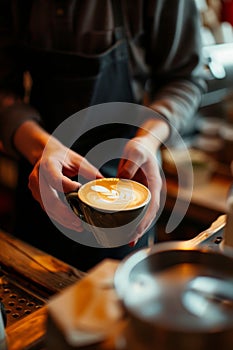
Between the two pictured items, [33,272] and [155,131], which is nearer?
[33,272]

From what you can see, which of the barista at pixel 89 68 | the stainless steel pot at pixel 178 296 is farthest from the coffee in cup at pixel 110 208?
the barista at pixel 89 68

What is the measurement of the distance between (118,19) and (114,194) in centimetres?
84

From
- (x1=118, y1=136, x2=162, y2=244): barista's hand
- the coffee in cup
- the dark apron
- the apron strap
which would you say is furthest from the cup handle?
the apron strap

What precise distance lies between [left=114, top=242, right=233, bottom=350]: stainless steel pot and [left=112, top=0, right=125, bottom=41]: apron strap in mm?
1160

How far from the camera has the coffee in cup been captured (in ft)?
3.77

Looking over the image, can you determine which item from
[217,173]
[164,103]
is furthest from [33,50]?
[217,173]

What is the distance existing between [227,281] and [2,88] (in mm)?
1345

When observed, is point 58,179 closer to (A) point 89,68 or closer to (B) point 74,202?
(B) point 74,202

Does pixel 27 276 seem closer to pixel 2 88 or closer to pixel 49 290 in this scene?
pixel 49 290

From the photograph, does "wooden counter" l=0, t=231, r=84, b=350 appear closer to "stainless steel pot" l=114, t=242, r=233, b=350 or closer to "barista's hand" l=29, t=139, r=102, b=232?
"barista's hand" l=29, t=139, r=102, b=232

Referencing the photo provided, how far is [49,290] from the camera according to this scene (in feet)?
4.22

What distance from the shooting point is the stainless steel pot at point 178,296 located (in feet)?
2.13

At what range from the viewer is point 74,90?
187cm

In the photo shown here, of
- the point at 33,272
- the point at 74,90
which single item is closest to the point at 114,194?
the point at 33,272
